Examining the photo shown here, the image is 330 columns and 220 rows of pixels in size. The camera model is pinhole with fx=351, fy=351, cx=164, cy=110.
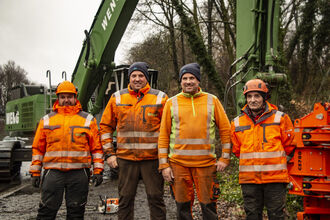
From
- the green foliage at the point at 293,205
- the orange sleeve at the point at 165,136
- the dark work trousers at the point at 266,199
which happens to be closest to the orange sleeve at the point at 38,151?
the orange sleeve at the point at 165,136

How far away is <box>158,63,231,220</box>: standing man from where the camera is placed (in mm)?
3818

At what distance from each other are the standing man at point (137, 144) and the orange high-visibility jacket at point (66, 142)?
18 cm

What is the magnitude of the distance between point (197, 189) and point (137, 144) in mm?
870

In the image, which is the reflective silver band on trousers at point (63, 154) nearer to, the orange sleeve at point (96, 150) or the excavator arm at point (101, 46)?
the orange sleeve at point (96, 150)

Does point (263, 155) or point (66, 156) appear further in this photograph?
point (66, 156)

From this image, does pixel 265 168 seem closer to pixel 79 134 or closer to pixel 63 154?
pixel 79 134

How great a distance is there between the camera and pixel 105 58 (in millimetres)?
7328

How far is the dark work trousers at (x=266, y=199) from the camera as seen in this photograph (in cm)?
366

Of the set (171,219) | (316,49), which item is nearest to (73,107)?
(171,219)

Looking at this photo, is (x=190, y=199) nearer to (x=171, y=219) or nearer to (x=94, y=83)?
(x=171, y=219)

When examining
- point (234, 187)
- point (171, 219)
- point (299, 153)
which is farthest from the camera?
point (234, 187)

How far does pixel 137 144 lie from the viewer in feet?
13.5

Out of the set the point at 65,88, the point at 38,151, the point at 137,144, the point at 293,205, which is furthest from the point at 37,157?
the point at 293,205

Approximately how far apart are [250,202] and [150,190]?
3.74ft
